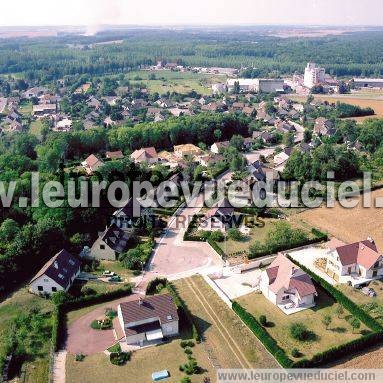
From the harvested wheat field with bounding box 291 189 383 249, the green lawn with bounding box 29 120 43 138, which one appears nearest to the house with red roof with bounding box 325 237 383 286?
the harvested wheat field with bounding box 291 189 383 249

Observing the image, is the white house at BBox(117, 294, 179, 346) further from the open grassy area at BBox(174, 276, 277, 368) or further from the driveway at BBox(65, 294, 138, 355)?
the open grassy area at BBox(174, 276, 277, 368)

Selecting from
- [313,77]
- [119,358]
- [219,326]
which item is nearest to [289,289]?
[219,326]

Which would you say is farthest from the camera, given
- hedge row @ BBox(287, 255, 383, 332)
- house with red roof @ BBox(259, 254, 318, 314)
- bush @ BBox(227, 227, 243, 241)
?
bush @ BBox(227, 227, 243, 241)

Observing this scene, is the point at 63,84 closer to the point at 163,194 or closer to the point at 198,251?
the point at 163,194

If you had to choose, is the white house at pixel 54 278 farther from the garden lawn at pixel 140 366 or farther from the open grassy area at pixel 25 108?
the open grassy area at pixel 25 108

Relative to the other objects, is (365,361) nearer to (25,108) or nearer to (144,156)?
(144,156)

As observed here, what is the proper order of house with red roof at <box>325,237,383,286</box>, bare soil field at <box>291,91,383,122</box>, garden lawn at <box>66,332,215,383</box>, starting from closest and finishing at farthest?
1. garden lawn at <box>66,332,215,383</box>
2. house with red roof at <box>325,237,383,286</box>
3. bare soil field at <box>291,91,383,122</box>

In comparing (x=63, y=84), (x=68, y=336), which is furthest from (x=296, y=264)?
(x=63, y=84)
